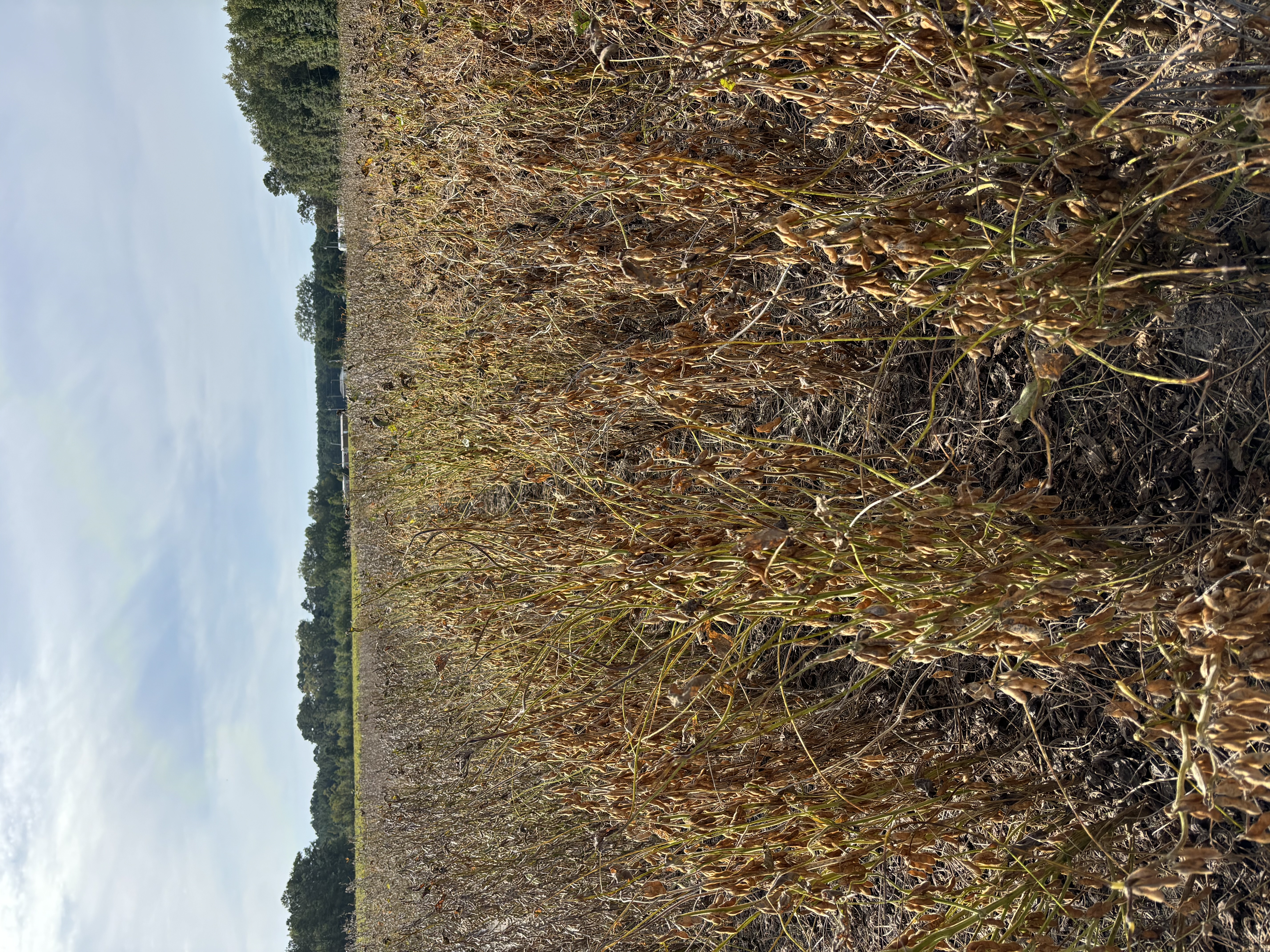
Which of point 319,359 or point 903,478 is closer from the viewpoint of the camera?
point 903,478

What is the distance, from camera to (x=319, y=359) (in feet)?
106

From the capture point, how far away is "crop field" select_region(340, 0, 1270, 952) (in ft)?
4.11

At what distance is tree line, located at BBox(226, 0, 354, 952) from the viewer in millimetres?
19781

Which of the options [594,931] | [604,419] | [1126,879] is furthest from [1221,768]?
[594,931]

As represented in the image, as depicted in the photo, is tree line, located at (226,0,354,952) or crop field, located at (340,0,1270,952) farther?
tree line, located at (226,0,354,952)

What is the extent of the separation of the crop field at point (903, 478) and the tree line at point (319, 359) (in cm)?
1425

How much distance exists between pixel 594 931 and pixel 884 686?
2.35 meters

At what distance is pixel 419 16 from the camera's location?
5645mm

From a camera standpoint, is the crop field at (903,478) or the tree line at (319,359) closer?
the crop field at (903,478)

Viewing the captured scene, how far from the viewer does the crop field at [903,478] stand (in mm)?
1253

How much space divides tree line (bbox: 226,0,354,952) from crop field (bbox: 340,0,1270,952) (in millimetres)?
14247

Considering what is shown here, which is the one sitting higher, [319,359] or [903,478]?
[903,478]

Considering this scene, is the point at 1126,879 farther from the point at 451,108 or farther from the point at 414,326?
the point at 414,326

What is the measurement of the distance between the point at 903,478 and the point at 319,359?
113 feet
